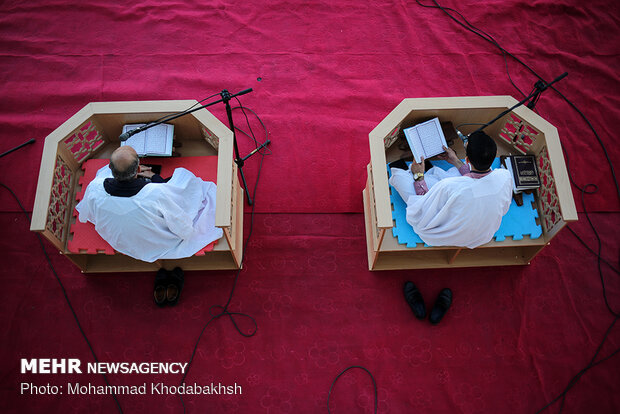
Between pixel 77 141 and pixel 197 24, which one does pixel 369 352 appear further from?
pixel 197 24

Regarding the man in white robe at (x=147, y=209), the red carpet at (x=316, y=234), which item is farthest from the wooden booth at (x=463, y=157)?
the man in white robe at (x=147, y=209)

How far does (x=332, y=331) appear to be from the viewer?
336 cm

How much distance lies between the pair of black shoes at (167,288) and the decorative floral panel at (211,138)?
1.06m

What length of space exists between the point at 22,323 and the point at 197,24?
323 cm

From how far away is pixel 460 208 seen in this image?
276 centimetres

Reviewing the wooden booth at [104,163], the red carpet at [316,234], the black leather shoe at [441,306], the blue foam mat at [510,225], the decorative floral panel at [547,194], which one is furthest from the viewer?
the black leather shoe at [441,306]

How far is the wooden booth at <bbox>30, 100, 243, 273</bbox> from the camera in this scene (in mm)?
2850

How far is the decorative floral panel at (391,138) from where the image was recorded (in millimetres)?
3188

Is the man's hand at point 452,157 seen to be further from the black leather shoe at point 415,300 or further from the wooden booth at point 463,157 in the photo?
the black leather shoe at point 415,300

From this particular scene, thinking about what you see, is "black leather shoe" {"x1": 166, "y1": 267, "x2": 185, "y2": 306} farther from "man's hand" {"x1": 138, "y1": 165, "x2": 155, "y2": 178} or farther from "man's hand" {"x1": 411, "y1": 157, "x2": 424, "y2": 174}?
"man's hand" {"x1": 411, "y1": 157, "x2": 424, "y2": 174}

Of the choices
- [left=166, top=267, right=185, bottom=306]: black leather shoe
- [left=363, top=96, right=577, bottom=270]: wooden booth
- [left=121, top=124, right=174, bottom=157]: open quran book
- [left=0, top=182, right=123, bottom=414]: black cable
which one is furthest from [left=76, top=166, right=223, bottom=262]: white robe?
[left=363, top=96, right=577, bottom=270]: wooden booth

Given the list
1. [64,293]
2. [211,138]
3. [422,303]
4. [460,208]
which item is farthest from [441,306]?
[64,293]

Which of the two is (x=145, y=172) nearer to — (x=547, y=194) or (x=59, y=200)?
(x=59, y=200)

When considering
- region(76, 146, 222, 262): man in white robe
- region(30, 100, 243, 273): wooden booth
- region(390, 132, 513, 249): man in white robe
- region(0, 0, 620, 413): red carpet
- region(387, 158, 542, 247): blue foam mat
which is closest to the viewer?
region(390, 132, 513, 249): man in white robe
